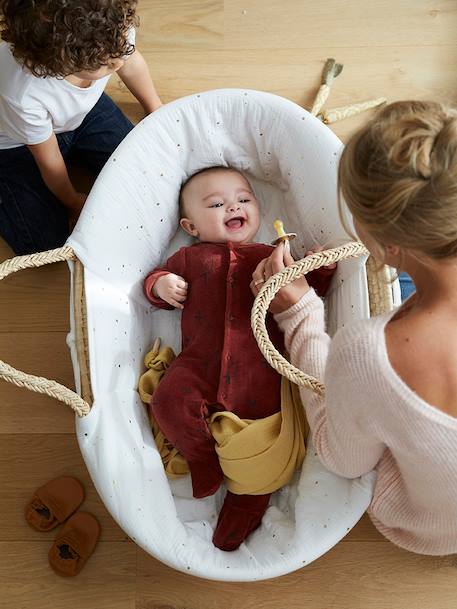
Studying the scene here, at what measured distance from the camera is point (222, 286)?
115 centimetres

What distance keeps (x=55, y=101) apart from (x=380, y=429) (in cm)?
79

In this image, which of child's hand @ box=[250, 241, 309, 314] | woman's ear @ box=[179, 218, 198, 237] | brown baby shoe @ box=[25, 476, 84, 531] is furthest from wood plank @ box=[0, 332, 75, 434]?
child's hand @ box=[250, 241, 309, 314]

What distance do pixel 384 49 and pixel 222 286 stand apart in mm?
736

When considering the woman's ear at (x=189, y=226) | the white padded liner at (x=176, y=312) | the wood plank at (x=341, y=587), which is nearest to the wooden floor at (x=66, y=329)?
the wood plank at (x=341, y=587)

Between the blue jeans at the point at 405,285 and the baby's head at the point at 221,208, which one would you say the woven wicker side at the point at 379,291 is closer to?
the blue jeans at the point at 405,285

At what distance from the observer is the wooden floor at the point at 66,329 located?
1.15 meters

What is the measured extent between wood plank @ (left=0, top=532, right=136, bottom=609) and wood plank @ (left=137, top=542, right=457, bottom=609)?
0.14 ft

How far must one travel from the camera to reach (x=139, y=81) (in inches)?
52.3

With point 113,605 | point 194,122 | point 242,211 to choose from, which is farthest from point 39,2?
point 113,605

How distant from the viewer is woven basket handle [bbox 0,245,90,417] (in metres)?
0.89

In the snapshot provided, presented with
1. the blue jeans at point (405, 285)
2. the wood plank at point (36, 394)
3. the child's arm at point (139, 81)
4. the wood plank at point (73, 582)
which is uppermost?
the child's arm at point (139, 81)

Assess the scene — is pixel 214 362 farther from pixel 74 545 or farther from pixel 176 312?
pixel 74 545

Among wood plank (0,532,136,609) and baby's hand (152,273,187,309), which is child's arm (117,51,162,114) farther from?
wood plank (0,532,136,609)

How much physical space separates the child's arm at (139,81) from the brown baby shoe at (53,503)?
80cm
